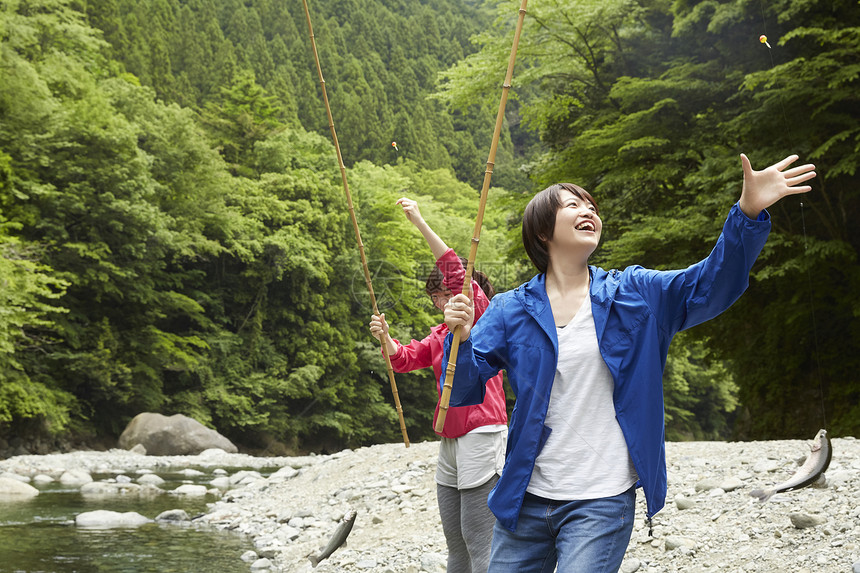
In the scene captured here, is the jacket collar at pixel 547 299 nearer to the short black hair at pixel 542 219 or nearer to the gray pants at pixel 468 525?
the short black hair at pixel 542 219

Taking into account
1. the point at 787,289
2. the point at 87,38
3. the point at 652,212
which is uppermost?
the point at 87,38

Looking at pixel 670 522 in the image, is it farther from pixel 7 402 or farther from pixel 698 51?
pixel 7 402

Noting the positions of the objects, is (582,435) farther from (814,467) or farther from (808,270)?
(808,270)

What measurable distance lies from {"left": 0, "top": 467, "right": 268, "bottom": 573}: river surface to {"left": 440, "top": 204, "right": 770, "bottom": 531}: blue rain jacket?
5291 mm

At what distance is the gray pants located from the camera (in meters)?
3.10

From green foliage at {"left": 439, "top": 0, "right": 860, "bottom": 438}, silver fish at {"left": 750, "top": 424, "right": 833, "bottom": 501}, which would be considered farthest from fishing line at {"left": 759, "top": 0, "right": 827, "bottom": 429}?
silver fish at {"left": 750, "top": 424, "right": 833, "bottom": 501}

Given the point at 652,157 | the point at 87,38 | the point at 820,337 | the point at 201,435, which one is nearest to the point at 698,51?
the point at 652,157

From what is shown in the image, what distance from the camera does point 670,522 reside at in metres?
5.48

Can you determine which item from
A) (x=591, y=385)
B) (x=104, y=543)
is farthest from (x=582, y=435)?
(x=104, y=543)

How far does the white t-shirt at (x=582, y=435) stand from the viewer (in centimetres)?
200

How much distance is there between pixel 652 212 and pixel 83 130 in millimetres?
16828

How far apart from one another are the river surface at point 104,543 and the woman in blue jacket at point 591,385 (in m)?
5.28

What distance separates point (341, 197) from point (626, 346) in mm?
32210

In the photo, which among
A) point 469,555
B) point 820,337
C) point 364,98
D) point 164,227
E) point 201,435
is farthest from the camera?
point 364,98
